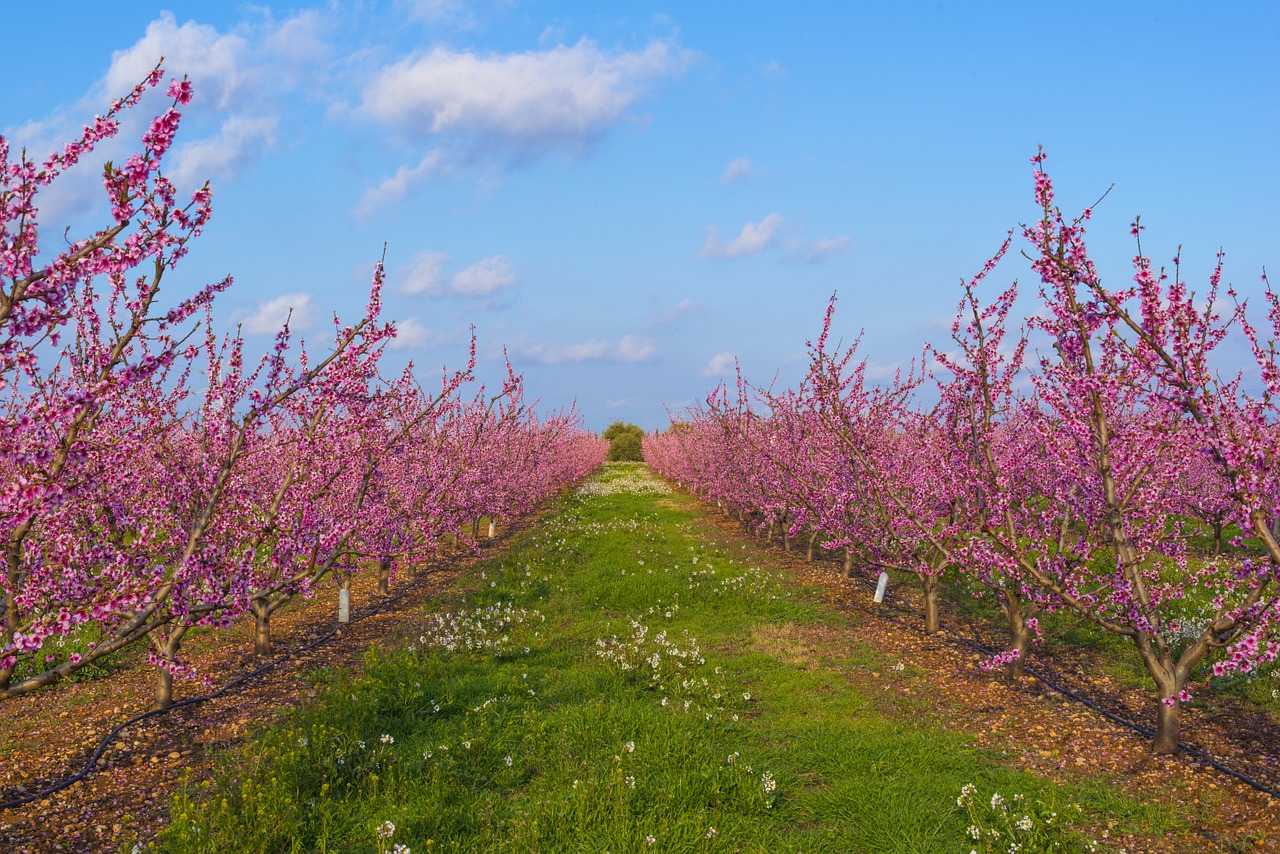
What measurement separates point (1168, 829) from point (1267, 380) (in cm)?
381

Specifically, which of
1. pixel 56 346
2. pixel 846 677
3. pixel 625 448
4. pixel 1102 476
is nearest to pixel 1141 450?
pixel 1102 476

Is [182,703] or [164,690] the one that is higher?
[164,690]

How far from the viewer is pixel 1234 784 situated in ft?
21.8

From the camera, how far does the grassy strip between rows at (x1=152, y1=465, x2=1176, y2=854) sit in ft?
18.3

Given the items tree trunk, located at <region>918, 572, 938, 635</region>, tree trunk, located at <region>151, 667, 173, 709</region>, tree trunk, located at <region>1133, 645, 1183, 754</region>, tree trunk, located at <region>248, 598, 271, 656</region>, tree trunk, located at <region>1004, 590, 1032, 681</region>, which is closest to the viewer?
tree trunk, located at <region>1133, 645, 1183, 754</region>

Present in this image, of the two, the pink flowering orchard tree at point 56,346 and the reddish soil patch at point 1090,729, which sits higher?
the pink flowering orchard tree at point 56,346

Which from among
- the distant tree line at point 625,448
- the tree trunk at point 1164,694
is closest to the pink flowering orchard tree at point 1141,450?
the tree trunk at point 1164,694

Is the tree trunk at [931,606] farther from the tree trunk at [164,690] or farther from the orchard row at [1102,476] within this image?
the tree trunk at [164,690]

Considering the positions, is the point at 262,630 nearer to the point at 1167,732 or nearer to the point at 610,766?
the point at 610,766

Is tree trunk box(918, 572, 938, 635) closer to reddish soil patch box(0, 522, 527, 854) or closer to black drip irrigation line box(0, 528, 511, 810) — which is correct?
reddish soil patch box(0, 522, 527, 854)

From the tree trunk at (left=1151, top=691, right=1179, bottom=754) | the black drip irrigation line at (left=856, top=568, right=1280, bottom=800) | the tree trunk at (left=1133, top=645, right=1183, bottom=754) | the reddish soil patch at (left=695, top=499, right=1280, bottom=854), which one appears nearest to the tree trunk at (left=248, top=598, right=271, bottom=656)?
the reddish soil patch at (left=695, top=499, right=1280, bottom=854)

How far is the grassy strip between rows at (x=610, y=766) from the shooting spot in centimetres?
559

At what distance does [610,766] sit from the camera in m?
6.68

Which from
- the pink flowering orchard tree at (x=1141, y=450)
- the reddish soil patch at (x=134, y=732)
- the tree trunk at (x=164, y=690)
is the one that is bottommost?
the reddish soil patch at (x=134, y=732)
